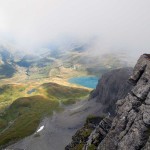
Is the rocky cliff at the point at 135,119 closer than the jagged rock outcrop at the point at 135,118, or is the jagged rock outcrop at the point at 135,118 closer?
the rocky cliff at the point at 135,119

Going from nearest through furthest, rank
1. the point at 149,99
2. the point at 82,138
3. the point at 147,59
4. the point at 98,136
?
1. the point at 149,99
2. the point at 147,59
3. the point at 98,136
4. the point at 82,138

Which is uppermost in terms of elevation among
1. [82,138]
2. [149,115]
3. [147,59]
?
[147,59]

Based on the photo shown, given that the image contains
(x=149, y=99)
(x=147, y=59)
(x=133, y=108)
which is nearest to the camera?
(x=149, y=99)

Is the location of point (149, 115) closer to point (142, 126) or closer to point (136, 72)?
point (142, 126)

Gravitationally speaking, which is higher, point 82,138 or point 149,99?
point 149,99

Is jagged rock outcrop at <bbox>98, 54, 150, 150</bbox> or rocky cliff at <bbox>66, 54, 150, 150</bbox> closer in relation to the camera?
rocky cliff at <bbox>66, 54, 150, 150</bbox>

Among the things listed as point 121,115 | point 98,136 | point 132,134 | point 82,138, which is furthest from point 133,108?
point 82,138

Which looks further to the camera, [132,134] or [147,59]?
[147,59]
